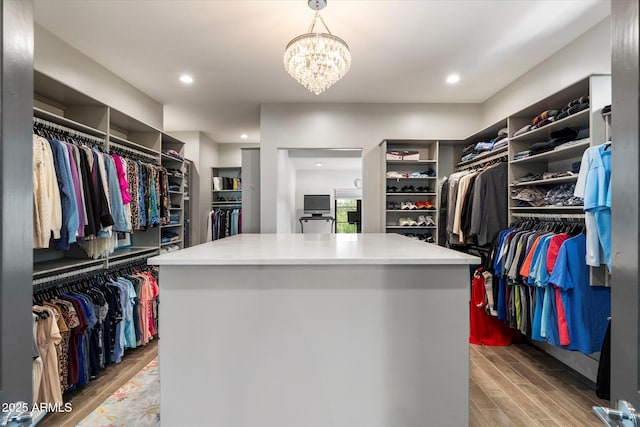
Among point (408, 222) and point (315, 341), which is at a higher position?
point (408, 222)

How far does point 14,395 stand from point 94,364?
2439mm

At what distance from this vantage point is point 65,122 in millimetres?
2377

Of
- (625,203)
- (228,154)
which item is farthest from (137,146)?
(625,203)

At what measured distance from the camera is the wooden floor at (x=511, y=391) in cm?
191

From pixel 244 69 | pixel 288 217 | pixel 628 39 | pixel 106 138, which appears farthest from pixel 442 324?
pixel 288 217

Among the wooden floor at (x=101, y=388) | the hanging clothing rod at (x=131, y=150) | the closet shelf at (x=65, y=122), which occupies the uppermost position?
the closet shelf at (x=65, y=122)

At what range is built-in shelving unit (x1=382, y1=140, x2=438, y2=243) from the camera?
4.03 metres

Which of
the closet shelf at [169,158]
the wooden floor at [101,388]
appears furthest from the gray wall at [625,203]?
the closet shelf at [169,158]

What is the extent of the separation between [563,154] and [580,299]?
122cm

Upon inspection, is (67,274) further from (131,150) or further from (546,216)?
(546,216)

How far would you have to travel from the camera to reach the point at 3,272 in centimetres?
47

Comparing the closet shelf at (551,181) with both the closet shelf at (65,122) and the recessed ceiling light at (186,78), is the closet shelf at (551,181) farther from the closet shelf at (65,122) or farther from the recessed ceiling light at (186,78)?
the closet shelf at (65,122)

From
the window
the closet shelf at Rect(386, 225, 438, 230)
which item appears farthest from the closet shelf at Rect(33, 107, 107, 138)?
the window

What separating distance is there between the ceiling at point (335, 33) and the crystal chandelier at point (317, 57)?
32 centimetres
